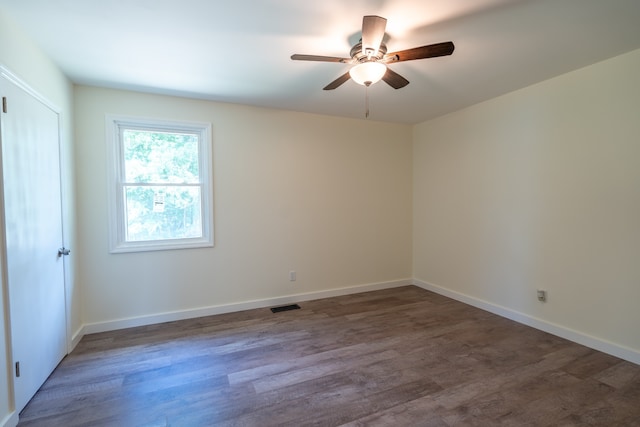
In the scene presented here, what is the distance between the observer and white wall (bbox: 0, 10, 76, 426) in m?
1.73

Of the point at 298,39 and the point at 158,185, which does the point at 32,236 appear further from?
the point at 298,39

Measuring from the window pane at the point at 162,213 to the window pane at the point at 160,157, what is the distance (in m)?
0.12

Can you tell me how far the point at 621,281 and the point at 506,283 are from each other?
39.9 inches

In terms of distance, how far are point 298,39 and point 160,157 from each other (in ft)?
6.98

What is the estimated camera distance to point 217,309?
3.55 m

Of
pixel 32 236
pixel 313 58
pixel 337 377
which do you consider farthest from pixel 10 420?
pixel 313 58

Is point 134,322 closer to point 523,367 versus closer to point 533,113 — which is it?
point 523,367

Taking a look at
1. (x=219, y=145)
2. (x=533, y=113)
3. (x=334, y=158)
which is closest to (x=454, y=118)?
(x=533, y=113)

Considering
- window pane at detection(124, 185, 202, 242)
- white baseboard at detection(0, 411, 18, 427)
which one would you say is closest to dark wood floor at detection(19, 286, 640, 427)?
white baseboard at detection(0, 411, 18, 427)

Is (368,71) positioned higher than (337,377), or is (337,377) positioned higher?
(368,71)

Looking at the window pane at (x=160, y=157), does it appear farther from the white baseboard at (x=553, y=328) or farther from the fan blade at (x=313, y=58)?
the white baseboard at (x=553, y=328)

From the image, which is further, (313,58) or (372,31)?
(313,58)

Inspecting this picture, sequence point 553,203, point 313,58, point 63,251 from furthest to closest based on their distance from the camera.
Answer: point 553,203
point 63,251
point 313,58

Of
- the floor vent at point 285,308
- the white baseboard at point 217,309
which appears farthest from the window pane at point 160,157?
the floor vent at point 285,308
